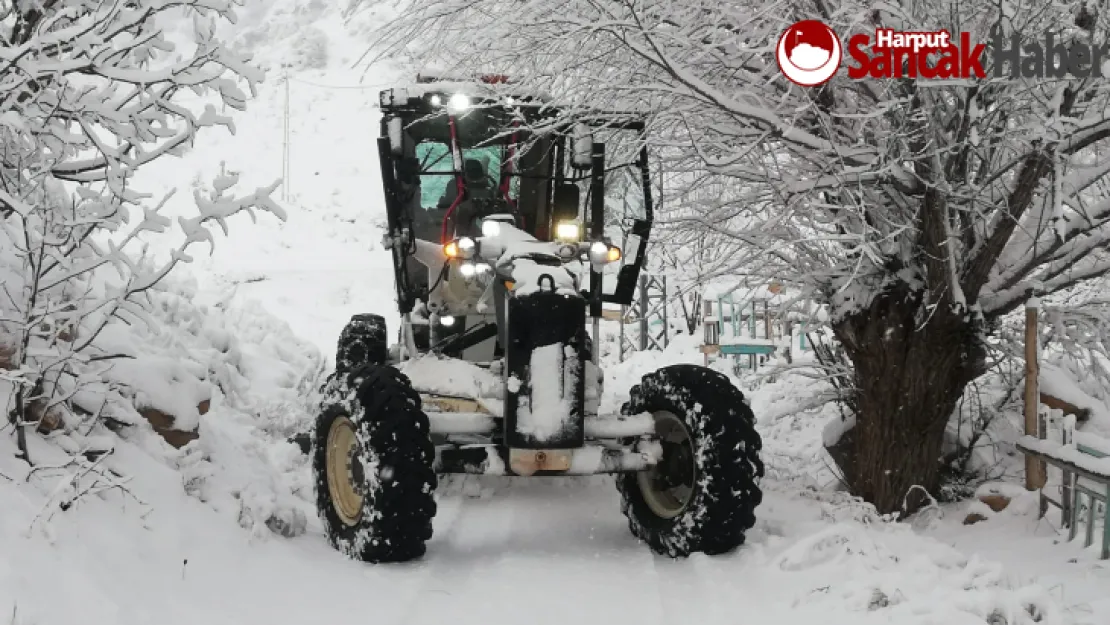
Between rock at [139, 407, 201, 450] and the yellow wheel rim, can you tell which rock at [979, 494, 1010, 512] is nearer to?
the yellow wheel rim

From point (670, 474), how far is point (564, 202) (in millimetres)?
2161

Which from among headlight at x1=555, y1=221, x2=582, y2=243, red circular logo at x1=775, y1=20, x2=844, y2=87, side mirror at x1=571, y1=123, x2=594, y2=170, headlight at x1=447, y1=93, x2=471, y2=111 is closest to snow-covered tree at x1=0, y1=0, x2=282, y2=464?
headlight at x1=447, y1=93, x2=471, y2=111

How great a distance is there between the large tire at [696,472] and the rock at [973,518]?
4.58 feet

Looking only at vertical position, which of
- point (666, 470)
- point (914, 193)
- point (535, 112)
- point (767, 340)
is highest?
point (535, 112)

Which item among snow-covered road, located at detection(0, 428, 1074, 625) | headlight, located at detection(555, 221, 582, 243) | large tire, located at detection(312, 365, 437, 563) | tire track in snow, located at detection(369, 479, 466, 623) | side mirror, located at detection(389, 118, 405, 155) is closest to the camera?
snow-covered road, located at detection(0, 428, 1074, 625)

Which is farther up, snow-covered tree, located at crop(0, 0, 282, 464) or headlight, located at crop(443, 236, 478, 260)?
snow-covered tree, located at crop(0, 0, 282, 464)

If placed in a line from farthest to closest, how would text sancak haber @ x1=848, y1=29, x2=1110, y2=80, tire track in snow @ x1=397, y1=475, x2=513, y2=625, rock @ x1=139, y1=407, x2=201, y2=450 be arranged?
rock @ x1=139, y1=407, x2=201, y2=450, text sancak haber @ x1=848, y1=29, x2=1110, y2=80, tire track in snow @ x1=397, y1=475, x2=513, y2=625

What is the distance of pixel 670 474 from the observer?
6.05 m

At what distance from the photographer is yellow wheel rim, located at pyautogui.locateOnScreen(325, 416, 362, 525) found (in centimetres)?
→ 575

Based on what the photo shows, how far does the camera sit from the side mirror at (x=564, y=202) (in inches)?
286

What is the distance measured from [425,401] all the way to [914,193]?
10.0 ft

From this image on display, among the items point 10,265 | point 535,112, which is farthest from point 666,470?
point 10,265

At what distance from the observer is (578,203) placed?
7.36 meters

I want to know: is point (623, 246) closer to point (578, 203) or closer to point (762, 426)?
point (578, 203)
